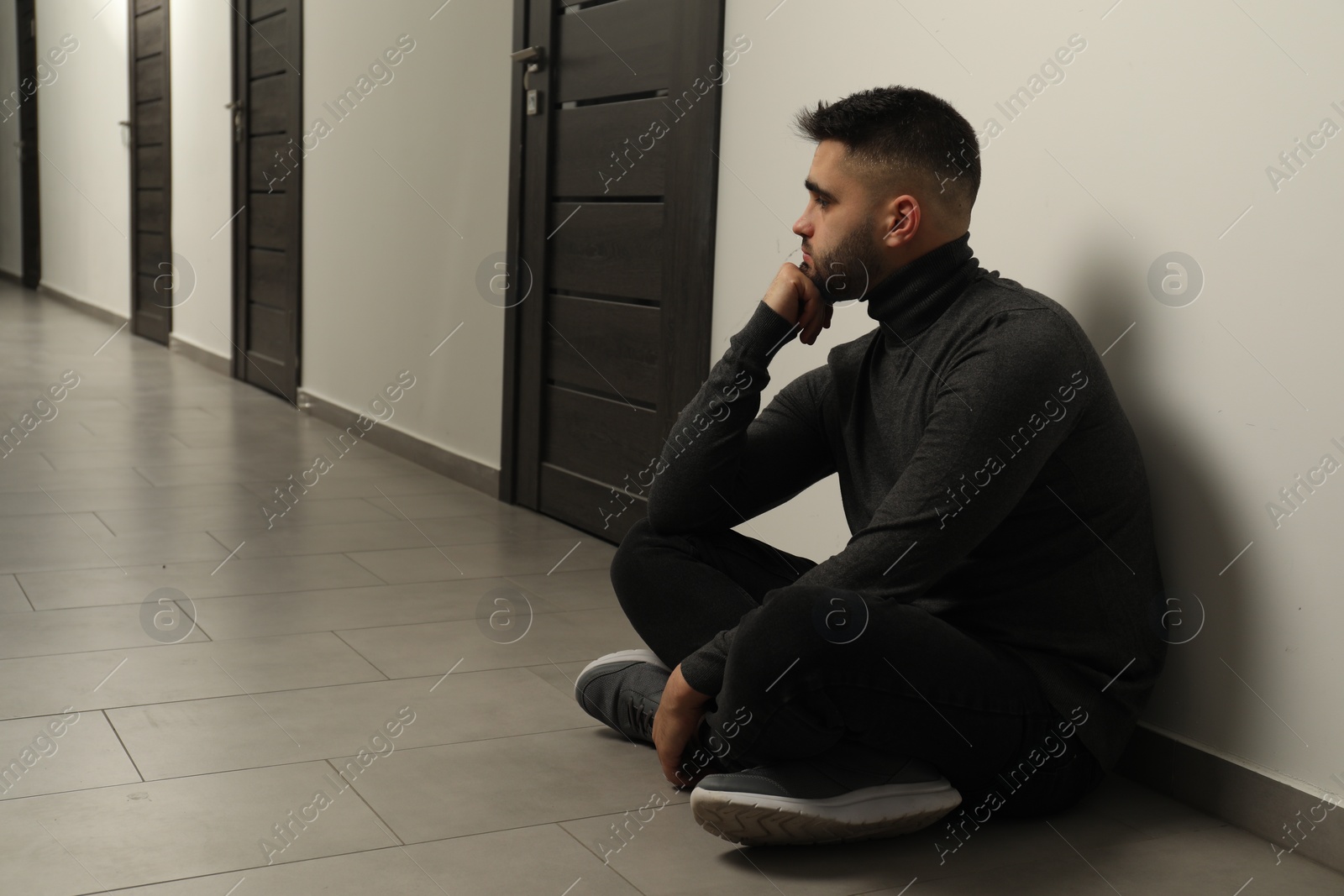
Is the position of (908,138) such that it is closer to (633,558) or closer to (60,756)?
(633,558)

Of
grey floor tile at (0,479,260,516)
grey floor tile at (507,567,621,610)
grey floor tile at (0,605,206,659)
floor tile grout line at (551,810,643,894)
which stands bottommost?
grey floor tile at (0,479,260,516)

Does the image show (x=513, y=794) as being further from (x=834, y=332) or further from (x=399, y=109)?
(x=399, y=109)

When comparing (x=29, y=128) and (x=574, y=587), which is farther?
(x=29, y=128)

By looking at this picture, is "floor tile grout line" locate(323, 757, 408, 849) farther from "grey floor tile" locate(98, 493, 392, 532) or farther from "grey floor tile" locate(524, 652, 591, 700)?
"grey floor tile" locate(98, 493, 392, 532)

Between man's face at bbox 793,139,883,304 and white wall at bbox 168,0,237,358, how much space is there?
512 cm

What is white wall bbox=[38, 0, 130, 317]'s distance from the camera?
8.31 m

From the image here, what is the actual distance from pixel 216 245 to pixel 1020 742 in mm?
5816

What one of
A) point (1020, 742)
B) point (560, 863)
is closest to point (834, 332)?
point (1020, 742)

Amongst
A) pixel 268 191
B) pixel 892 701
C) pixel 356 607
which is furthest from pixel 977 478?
pixel 268 191

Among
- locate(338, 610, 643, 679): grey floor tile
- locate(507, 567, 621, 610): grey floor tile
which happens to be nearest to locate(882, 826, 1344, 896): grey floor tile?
locate(338, 610, 643, 679): grey floor tile

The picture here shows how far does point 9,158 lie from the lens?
11.0 metres

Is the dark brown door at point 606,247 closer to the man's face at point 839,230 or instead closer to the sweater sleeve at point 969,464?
the man's face at point 839,230

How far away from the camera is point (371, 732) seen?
6.41ft

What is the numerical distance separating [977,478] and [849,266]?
392mm
